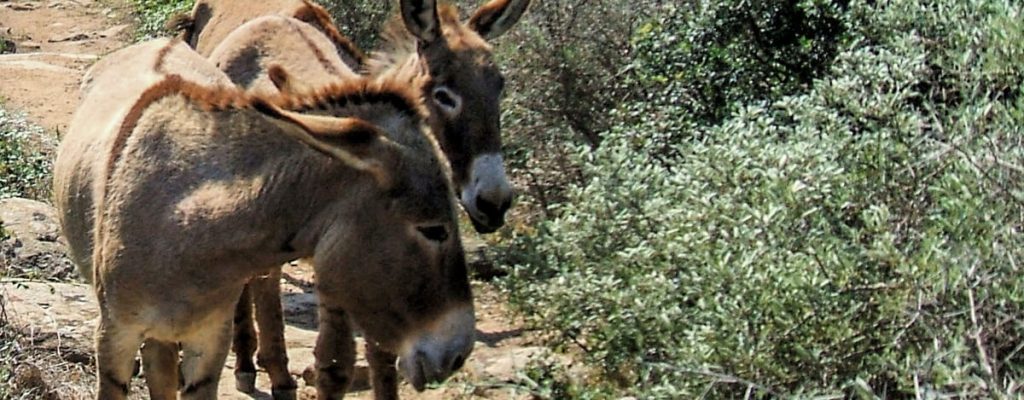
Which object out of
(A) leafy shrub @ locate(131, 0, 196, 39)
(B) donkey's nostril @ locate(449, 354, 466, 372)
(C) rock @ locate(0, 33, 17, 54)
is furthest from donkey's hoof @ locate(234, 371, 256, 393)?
(C) rock @ locate(0, 33, 17, 54)

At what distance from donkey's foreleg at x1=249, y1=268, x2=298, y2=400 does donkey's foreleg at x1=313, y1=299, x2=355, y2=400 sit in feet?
2.46

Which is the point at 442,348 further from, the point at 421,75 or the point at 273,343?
the point at 273,343

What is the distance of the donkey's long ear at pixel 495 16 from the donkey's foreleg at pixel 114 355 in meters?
2.61

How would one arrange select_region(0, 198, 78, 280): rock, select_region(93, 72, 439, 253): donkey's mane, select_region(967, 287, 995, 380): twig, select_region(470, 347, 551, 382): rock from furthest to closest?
1. select_region(0, 198, 78, 280): rock
2. select_region(470, 347, 551, 382): rock
3. select_region(93, 72, 439, 253): donkey's mane
4. select_region(967, 287, 995, 380): twig

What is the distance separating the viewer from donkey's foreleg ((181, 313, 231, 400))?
4.63 meters

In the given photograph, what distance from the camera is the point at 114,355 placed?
4531 mm

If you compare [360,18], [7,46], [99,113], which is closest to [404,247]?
[99,113]

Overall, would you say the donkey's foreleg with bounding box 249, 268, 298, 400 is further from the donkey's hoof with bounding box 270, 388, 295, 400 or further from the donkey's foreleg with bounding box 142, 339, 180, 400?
the donkey's foreleg with bounding box 142, 339, 180, 400

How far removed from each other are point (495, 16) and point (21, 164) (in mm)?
3368

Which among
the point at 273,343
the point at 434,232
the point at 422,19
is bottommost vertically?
the point at 273,343

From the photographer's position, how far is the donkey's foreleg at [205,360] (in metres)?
4.63

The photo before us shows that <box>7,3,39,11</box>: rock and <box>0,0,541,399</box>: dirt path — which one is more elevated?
<box>0,0,541,399</box>: dirt path

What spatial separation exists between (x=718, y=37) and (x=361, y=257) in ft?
12.2

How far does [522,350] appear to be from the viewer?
6836 mm
